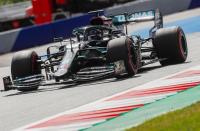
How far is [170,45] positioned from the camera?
15.0 meters

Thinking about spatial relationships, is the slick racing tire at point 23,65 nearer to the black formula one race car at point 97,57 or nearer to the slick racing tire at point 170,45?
the black formula one race car at point 97,57

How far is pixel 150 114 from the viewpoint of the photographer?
9.20 meters

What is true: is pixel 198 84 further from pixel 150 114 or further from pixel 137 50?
pixel 137 50

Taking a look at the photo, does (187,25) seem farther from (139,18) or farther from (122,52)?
(122,52)

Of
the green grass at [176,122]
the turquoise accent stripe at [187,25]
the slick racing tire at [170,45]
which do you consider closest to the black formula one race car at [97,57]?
the slick racing tire at [170,45]

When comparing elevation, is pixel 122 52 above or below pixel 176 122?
below

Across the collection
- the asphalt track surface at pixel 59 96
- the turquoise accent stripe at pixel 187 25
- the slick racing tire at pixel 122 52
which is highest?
the slick racing tire at pixel 122 52

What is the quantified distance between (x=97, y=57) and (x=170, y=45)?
1609mm

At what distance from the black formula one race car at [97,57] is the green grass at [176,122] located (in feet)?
16.5

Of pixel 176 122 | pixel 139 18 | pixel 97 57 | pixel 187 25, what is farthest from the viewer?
pixel 187 25

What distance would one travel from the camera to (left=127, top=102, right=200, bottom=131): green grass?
771 cm

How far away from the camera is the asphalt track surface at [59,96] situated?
10.8 m

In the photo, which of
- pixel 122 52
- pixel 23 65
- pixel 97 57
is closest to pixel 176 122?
pixel 122 52

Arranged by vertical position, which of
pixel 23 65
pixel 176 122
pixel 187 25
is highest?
pixel 176 122
